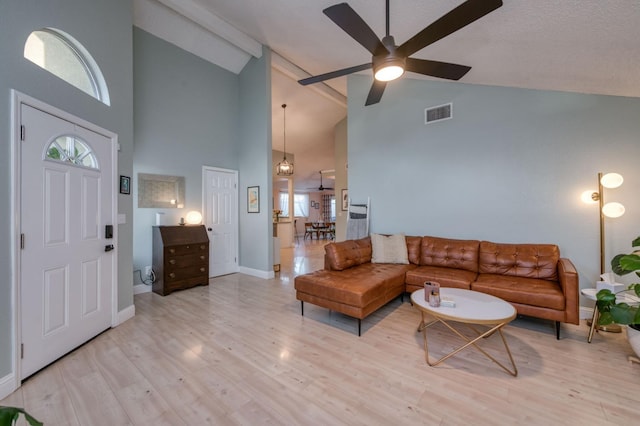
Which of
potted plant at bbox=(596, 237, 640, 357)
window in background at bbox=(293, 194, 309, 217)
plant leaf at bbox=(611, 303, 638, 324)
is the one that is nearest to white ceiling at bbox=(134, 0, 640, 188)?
potted plant at bbox=(596, 237, 640, 357)

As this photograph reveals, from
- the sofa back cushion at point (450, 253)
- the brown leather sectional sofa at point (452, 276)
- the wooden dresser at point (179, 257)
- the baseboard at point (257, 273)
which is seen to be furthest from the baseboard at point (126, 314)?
the sofa back cushion at point (450, 253)

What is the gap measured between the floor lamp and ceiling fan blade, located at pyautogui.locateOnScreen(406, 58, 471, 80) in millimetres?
2001

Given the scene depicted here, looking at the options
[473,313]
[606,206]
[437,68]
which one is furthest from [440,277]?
[437,68]

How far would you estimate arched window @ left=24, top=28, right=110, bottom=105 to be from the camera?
2135 millimetres

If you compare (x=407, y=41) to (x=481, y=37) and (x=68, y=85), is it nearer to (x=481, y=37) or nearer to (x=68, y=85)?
(x=481, y=37)

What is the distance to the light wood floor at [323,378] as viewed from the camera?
1637 mm

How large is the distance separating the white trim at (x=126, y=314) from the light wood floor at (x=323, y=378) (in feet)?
0.42

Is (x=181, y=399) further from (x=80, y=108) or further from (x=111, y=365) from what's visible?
(x=80, y=108)

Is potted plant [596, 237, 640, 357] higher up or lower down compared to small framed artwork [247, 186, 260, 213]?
lower down

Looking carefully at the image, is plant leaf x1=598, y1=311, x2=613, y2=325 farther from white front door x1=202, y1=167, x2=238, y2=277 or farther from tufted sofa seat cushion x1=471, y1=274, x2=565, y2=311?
white front door x1=202, y1=167, x2=238, y2=277

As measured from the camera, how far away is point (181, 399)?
1.77 m

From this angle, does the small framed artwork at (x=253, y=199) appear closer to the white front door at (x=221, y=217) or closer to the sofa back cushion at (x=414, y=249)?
the white front door at (x=221, y=217)

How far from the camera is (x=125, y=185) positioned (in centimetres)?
303

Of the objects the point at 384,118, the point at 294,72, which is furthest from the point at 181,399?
the point at 294,72
